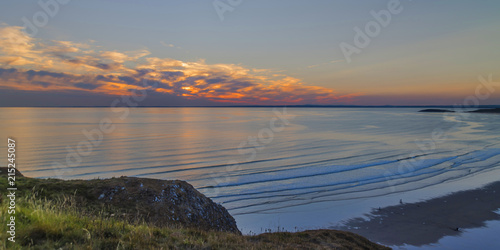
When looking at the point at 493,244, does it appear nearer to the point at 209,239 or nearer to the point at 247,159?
the point at 209,239

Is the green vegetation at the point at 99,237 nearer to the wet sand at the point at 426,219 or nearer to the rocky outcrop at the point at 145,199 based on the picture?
the rocky outcrop at the point at 145,199

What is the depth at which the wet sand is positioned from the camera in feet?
40.7

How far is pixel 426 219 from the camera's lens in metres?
14.3

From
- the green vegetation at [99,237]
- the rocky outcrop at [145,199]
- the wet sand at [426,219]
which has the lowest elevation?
the wet sand at [426,219]

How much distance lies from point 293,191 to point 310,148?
62.7ft

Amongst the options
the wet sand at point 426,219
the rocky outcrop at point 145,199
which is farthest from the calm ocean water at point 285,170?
the rocky outcrop at point 145,199

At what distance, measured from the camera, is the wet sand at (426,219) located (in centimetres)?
1241

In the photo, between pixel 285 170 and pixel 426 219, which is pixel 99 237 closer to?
pixel 426 219

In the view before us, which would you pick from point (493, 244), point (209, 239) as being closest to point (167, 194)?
point (209, 239)

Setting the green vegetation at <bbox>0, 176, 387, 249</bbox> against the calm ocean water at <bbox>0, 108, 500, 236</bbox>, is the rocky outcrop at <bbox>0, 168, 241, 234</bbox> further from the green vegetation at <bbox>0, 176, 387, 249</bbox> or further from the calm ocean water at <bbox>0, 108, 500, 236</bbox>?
the green vegetation at <bbox>0, 176, 387, 249</bbox>

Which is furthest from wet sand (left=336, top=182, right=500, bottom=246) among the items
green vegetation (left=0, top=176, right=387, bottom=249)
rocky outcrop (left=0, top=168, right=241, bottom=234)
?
rocky outcrop (left=0, top=168, right=241, bottom=234)

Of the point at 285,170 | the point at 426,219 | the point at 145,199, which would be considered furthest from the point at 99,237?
the point at 285,170

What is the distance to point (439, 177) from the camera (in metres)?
23.2

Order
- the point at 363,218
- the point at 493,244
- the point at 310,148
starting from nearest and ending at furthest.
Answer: the point at 493,244, the point at 363,218, the point at 310,148
